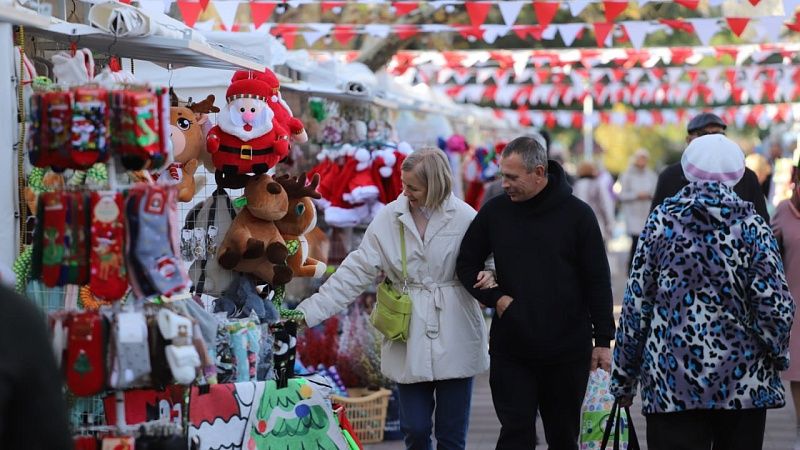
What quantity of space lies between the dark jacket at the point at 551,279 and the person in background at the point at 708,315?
592 mm

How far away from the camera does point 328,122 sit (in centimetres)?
1023

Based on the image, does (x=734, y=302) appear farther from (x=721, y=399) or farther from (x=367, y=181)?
(x=367, y=181)

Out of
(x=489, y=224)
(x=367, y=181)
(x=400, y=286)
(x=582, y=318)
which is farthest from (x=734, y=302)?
(x=367, y=181)

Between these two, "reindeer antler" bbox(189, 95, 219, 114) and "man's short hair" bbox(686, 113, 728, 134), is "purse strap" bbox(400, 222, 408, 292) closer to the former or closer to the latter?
"reindeer antler" bbox(189, 95, 219, 114)

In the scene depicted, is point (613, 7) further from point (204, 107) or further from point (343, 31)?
point (204, 107)

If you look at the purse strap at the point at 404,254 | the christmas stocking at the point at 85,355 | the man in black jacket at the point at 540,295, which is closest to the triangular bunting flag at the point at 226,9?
the purse strap at the point at 404,254

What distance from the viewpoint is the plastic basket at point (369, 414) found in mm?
8383

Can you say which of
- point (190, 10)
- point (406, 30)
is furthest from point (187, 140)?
point (406, 30)

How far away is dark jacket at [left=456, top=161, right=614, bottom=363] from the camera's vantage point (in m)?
5.98

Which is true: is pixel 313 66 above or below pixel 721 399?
above

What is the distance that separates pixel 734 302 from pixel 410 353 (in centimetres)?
167

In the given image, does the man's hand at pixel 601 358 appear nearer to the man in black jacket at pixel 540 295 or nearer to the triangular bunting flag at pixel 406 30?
the man in black jacket at pixel 540 295

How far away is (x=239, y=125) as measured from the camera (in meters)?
6.18

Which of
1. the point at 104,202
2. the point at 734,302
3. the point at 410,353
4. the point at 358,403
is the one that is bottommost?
the point at 358,403
